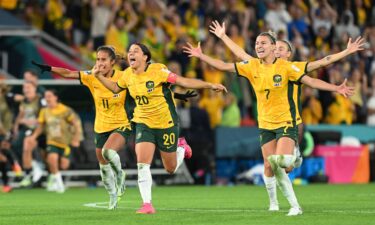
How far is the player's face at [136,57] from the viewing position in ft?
51.1

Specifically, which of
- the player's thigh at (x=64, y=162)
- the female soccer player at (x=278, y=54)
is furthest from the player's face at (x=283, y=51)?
the player's thigh at (x=64, y=162)

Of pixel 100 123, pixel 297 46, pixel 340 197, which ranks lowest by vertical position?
pixel 340 197

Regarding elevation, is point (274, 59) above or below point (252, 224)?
above

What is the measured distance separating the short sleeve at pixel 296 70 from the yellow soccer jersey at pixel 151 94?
166 centimetres

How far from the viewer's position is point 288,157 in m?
14.8

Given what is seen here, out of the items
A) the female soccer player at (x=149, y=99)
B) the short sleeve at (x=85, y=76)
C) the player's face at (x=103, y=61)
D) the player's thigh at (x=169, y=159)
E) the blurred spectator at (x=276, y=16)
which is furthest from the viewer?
the blurred spectator at (x=276, y=16)

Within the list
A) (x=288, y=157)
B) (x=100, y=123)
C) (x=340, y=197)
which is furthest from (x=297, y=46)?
(x=288, y=157)

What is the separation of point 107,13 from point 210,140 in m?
4.06

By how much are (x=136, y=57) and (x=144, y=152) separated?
1281 millimetres

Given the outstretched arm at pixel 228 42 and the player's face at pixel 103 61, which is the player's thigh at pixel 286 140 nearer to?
the outstretched arm at pixel 228 42

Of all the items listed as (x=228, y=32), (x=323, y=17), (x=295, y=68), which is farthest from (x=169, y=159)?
(x=323, y=17)

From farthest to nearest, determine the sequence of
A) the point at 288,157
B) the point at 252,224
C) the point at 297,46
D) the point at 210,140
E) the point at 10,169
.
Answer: the point at 297,46 < the point at 210,140 < the point at 10,169 < the point at 288,157 < the point at 252,224

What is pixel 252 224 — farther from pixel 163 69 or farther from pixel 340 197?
pixel 340 197

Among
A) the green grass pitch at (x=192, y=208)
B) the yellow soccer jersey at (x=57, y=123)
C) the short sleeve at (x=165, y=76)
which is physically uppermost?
the short sleeve at (x=165, y=76)
